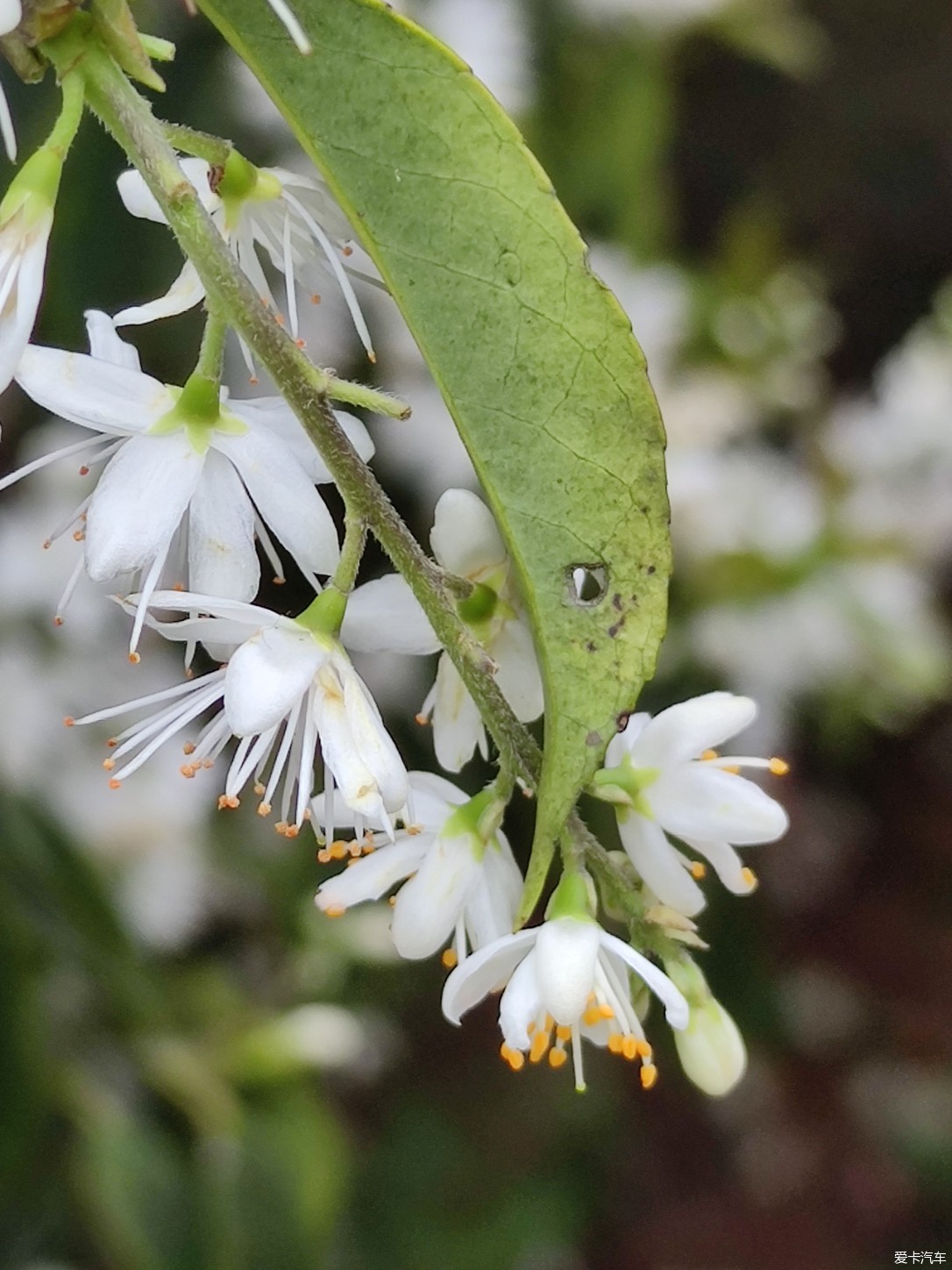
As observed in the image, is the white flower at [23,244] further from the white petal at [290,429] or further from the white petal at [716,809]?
the white petal at [716,809]

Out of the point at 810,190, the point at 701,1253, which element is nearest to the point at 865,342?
the point at 810,190

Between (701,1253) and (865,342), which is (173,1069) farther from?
(865,342)

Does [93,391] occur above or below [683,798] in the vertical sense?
above

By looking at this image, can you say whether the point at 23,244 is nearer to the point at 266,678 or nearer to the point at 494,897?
the point at 266,678

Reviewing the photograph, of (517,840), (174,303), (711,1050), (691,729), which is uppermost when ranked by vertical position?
(174,303)

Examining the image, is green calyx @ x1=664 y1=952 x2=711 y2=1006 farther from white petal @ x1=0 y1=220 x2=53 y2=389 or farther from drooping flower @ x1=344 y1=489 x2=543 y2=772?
white petal @ x1=0 y1=220 x2=53 y2=389

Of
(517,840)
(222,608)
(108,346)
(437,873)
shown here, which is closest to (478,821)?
(437,873)
